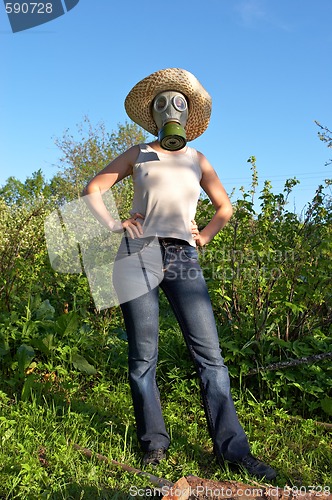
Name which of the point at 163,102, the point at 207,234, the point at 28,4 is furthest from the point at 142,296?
the point at 28,4

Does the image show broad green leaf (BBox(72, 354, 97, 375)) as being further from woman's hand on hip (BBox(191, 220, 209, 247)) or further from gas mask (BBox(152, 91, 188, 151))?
gas mask (BBox(152, 91, 188, 151))

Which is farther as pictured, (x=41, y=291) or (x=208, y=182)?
(x=41, y=291)

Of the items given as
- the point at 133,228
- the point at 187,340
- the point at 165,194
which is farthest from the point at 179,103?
the point at 187,340

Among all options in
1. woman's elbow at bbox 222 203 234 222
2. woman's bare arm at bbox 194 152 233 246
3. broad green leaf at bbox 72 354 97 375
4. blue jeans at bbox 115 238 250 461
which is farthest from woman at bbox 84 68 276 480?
broad green leaf at bbox 72 354 97 375

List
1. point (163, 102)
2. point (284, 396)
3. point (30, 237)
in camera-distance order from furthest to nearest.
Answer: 1. point (30, 237)
2. point (284, 396)
3. point (163, 102)

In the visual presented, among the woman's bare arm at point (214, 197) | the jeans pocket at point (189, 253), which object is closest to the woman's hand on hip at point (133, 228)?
the jeans pocket at point (189, 253)

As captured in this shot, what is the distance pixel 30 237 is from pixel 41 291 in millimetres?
624

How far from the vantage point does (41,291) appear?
5598 millimetres

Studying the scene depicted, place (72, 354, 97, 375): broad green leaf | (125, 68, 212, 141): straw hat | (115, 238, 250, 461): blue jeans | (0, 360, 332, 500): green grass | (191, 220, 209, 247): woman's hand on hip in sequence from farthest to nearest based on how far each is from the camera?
(72, 354, 97, 375): broad green leaf, (125, 68, 212, 141): straw hat, (191, 220, 209, 247): woman's hand on hip, (115, 238, 250, 461): blue jeans, (0, 360, 332, 500): green grass

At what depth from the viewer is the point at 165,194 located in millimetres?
3119

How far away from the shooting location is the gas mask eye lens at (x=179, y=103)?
128 inches

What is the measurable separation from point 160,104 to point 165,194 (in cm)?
60

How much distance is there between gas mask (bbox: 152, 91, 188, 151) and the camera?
3.10 meters

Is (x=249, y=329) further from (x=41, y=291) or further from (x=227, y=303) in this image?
(x=41, y=291)
